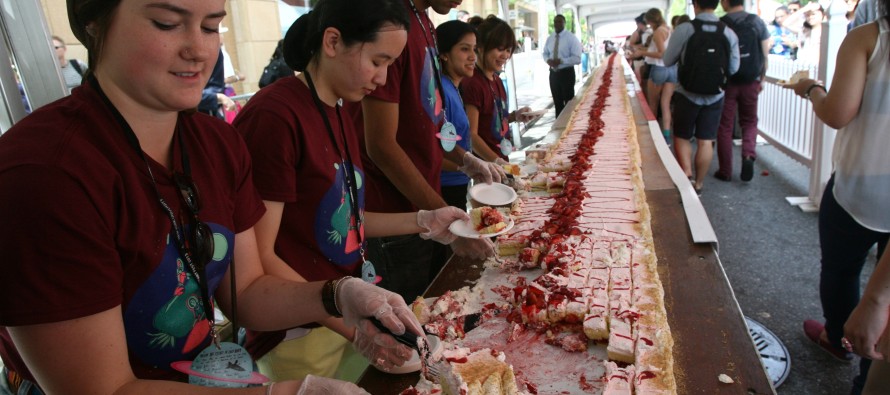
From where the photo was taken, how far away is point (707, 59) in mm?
5918

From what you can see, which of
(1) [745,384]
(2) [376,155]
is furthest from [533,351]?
(2) [376,155]

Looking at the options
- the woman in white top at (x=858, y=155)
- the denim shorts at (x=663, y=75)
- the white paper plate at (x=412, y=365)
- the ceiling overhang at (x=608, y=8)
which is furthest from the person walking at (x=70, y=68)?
the ceiling overhang at (x=608, y=8)

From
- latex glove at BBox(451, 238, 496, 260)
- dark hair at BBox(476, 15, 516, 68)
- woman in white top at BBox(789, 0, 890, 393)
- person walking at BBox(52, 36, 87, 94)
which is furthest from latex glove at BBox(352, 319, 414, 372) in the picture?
person walking at BBox(52, 36, 87, 94)

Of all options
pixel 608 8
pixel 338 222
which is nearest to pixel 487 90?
pixel 338 222

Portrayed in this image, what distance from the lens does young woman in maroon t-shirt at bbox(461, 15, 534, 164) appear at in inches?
164

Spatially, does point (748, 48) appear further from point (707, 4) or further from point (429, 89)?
point (429, 89)

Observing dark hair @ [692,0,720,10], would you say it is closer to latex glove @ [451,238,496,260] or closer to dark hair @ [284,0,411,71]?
latex glove @ [451,238,496,260]

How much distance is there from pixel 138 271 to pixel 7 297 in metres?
0.26

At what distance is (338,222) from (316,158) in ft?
0.84

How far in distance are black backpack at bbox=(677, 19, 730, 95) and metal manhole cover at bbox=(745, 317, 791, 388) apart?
11.1ft

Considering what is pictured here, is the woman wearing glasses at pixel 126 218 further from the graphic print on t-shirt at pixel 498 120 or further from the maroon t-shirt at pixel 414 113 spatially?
the graphic print on t-shirt at pixel 498 120

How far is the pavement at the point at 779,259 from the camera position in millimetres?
3068

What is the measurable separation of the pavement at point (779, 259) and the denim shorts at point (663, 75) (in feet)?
7.29

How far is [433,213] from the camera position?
2.34 metres
